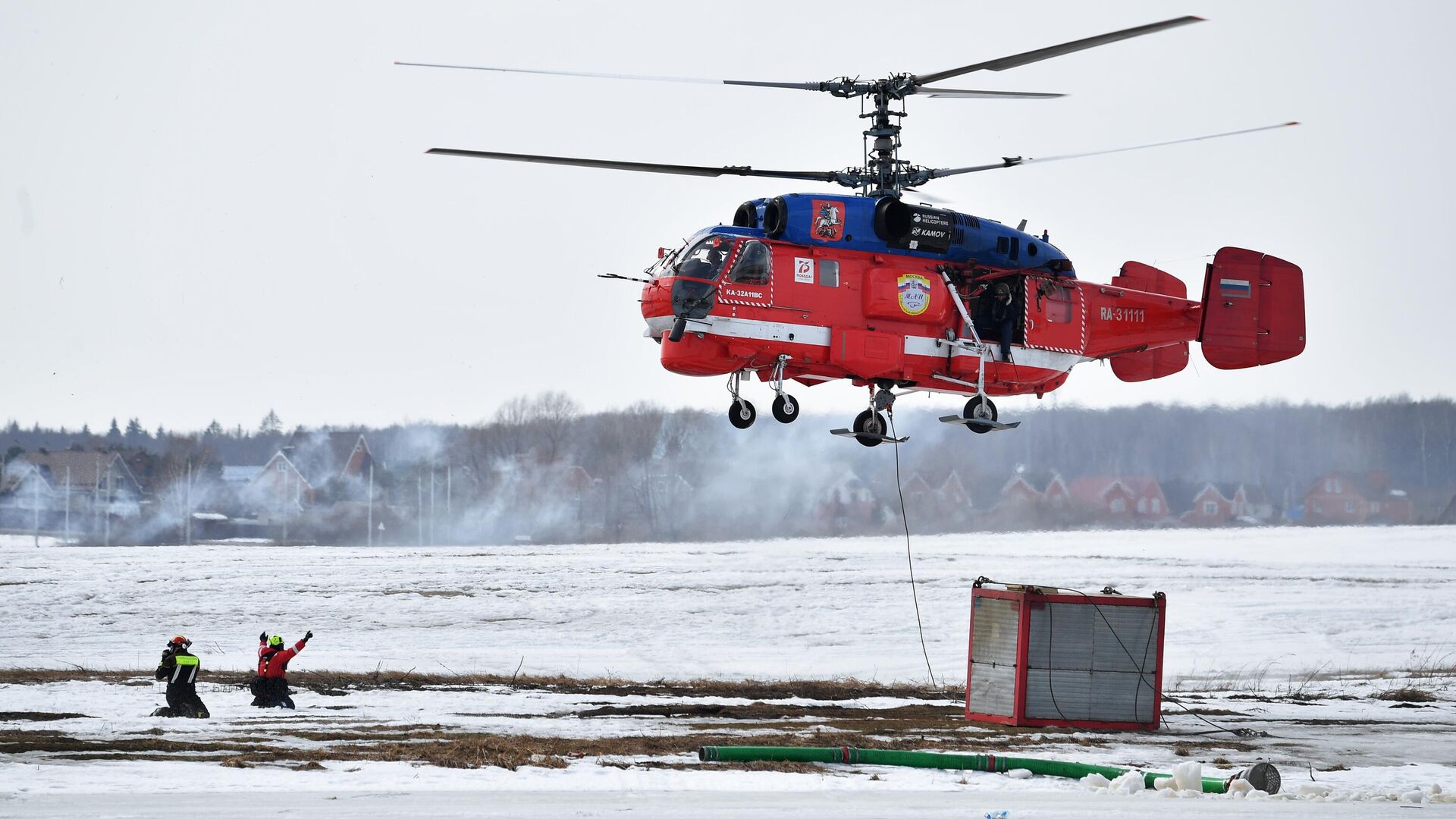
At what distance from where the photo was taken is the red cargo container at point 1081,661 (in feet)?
61.0

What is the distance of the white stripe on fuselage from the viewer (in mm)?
18906

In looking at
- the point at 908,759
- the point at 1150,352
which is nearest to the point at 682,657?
the point at 1150,352

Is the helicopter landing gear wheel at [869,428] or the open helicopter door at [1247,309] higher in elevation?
the open helicopter door at [1247,309]

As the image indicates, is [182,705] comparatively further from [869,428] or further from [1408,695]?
[1408,695]

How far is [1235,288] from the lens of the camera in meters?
22.5

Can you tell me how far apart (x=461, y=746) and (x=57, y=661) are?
16953 millimetres

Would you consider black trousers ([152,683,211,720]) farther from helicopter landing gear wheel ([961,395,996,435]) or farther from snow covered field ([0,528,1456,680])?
helicopter landing gear wheel ([961,395,996,435])

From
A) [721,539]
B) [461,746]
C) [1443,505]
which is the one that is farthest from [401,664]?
[1443,505]

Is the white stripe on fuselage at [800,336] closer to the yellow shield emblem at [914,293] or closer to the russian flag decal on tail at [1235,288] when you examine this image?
the yellow shield emblem at [914,293]

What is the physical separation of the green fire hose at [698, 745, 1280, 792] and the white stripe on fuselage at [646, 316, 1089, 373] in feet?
20.8

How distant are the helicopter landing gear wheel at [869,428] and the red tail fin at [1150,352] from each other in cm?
451

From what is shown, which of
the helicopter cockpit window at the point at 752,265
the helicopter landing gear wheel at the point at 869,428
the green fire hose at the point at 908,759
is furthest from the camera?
the helicopter landing gear wheel at the point at 869,428

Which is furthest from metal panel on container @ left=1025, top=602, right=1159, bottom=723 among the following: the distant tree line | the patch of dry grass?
the distant tree line

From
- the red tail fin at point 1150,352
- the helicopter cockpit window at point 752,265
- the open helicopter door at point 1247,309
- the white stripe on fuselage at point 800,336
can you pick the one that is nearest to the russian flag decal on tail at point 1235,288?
the open helicopter door at point 1247,309
